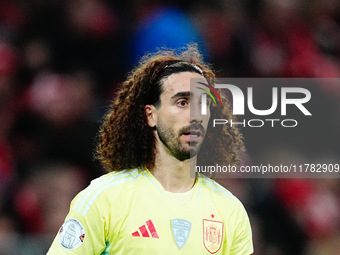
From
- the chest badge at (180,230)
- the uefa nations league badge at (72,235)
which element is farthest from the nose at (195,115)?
the uefa nations league badge at (72,235)

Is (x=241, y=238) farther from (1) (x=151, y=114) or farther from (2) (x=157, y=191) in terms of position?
(1) (x=151, y=114)

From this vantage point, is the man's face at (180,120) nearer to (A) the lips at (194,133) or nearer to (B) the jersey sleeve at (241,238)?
(A) the lips at (194,133)

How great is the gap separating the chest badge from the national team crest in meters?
0.08

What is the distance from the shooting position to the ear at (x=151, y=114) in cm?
Result: 288

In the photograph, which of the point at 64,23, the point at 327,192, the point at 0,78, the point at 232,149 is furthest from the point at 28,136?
the point at 327,192

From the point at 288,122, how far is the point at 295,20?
0.79 m

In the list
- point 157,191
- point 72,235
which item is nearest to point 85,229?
point 72,235

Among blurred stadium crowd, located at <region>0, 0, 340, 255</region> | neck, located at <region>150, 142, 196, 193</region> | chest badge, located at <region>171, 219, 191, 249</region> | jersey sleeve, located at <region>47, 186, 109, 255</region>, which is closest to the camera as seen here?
jersey sleeve, located at <region>47, 186, 109, 255</region>

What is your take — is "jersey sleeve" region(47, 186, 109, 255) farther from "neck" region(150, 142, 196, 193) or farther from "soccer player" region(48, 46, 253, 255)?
"neck" region(150, 142, 196, 193)

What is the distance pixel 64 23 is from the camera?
14.9 feet

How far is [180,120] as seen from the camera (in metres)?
2.76

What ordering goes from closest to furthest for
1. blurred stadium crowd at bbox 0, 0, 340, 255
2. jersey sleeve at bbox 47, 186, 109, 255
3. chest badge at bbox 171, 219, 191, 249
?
1. jersey sleeve at bbox 47, 186, 109, 255
2. chest badge at bbox 171, 219, 191, 249
3. blurred stadium crowd at bbox 0, 0, 340, 255

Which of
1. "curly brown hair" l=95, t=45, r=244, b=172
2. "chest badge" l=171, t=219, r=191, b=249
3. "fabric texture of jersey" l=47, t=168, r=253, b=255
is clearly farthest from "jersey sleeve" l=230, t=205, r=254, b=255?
"curly brown hair" l=95, t=45, r=244, b=172

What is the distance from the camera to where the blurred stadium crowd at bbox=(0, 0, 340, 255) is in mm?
4250
